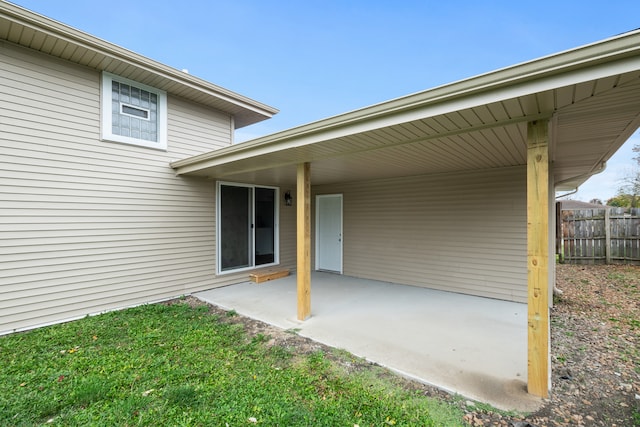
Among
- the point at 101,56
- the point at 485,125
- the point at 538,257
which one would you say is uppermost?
the point at 101,56

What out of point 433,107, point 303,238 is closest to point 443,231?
point 303,238

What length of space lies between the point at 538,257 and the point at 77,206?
569 centimetres

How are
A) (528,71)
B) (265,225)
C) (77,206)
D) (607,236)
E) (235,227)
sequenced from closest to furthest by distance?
(528,71) < (77,206) < (235,227) < (265,225) < (607,236)

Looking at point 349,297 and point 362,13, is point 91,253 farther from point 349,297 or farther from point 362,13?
point 362,13

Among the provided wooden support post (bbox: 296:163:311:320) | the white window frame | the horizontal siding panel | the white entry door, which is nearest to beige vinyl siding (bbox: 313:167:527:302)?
the white entry door

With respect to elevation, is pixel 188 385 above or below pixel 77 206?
below

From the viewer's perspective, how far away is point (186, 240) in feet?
18.7

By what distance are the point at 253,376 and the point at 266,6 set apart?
34.6ft

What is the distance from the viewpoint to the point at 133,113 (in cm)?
507

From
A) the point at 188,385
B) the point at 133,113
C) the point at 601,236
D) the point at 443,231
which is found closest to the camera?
the point at 188,385

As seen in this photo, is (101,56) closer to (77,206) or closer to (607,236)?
(77,206)

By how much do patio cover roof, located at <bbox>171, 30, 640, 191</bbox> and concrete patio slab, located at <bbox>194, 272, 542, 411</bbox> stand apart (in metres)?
2.22

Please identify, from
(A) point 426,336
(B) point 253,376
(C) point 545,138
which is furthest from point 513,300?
(B) point 253,376

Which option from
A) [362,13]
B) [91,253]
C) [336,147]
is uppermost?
[362,13]
